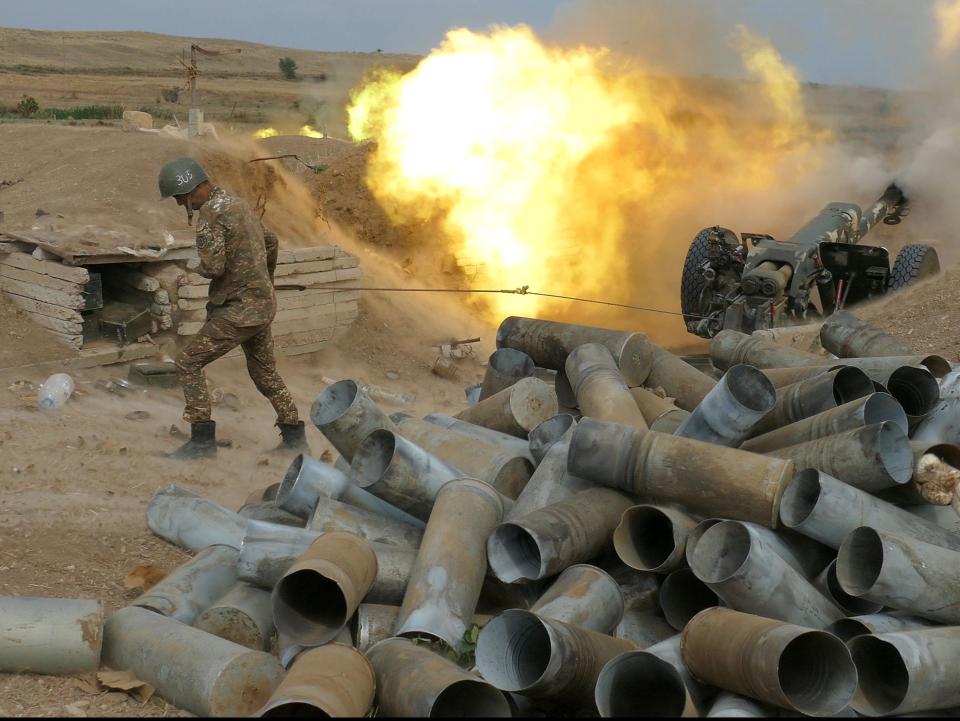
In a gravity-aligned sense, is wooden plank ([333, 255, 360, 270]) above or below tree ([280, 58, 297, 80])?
below

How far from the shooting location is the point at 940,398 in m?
5.39

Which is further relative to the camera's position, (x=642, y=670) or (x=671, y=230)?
(x=671, y=230)

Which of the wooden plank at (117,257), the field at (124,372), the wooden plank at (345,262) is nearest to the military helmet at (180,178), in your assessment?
the field at (124,372)

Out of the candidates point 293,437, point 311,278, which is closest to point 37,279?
point 311,278

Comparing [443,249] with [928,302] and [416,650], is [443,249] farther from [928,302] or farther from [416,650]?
[416,650]

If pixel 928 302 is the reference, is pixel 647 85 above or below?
above

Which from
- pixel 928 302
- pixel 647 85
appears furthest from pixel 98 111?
pixel 928 302

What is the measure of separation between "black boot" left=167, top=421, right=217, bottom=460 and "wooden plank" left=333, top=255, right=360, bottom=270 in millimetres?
3997

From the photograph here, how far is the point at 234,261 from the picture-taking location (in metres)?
7.44

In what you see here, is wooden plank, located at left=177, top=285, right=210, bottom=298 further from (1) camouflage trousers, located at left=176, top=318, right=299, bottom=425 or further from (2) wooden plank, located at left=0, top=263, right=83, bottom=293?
(1) camouflage trousers, located at left=176, top=318, right=299, bottom=425

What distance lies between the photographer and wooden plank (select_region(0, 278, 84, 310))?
930cm

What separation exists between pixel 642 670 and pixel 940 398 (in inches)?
107

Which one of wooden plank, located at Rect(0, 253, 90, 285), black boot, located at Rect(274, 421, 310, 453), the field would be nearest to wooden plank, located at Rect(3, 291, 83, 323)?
the field

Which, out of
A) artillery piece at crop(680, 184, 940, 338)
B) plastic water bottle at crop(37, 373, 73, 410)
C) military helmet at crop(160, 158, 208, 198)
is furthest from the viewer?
artillery piece at crop(680, 184, 940, 338)
